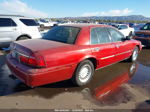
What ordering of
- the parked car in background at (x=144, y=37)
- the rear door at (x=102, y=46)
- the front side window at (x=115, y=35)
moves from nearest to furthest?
the rear door at (x=102, y=46) < the front side window at (x=115, y=35) < the parked car in background at (x=144, y=37)

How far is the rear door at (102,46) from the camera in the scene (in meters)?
4.22

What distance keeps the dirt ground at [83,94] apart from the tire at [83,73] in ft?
0.52

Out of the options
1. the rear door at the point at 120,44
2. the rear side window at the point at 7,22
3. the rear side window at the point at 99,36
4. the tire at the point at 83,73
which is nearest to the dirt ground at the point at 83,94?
the tire at the point at 83,73

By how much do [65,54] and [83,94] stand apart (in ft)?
3.52

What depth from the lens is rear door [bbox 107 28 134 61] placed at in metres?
5.04

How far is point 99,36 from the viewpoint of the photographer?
4469mm

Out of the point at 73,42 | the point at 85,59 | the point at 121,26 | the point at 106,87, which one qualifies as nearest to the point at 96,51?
the point at 85,59

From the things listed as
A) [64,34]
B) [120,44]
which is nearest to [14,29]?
[64,34]

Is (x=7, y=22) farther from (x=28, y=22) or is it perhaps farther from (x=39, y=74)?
(x=39, y=74)

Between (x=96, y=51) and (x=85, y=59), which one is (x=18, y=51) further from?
(x=96, y=51)

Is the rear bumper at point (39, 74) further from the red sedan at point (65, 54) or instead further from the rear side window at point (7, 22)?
the rear side window at point (7, 22)

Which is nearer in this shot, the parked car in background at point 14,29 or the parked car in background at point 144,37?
the parked car in background at point 14,29

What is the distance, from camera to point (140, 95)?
149 inches

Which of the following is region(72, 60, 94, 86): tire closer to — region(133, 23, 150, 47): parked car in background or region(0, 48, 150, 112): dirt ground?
region(0, 48, 150, 112): dirt ground
